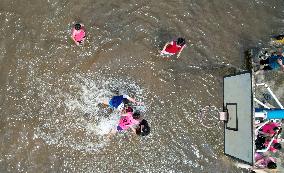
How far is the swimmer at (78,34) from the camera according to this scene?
10031mm

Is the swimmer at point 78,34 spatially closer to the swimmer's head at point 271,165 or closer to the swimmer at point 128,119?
the swimmer at point 128,119

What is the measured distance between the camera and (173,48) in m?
10.7

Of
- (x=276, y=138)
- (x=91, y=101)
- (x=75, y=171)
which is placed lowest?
(x=75, y=171)

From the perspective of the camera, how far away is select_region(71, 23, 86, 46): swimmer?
10.0 meters

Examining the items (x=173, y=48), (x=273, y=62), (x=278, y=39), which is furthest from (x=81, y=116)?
(x=278, y=39)

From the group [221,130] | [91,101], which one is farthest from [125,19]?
[221,130]

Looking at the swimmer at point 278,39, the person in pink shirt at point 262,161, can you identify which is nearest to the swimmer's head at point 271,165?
the person in pink shirt at point 262,161

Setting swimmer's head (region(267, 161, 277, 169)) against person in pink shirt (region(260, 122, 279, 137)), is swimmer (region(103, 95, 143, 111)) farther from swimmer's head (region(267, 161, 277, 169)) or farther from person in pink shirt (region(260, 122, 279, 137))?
swimmer's head (region(267, 161, 277, 169))

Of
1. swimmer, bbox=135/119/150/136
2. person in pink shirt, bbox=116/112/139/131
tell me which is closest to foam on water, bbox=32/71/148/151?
person in pink shirt, bbox=116/112/139/131

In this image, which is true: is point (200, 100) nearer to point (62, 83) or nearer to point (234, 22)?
point (234, 22)

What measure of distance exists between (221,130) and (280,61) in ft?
7.84

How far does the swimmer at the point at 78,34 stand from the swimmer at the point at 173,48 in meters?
2.14

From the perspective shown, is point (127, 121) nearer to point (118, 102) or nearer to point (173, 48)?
point (118, 102)

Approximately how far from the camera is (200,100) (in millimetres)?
11188
